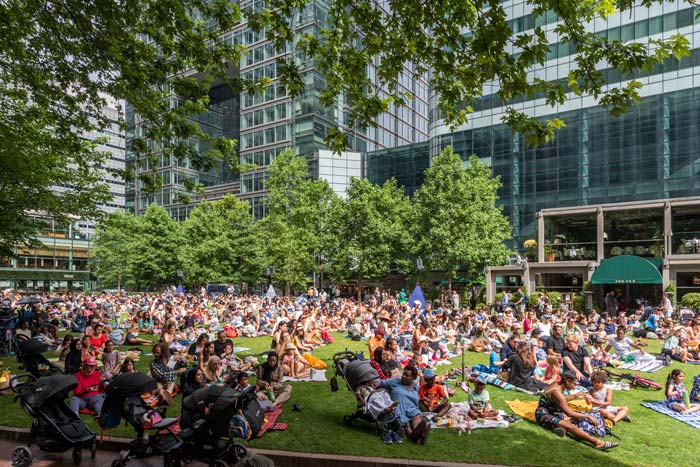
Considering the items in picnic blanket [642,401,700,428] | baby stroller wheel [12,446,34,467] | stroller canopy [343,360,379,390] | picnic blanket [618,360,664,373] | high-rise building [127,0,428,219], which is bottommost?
picnic blanket [618,360,664,373]

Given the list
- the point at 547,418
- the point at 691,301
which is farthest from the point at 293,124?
the point at 547,418

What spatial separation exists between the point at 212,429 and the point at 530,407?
255 inches

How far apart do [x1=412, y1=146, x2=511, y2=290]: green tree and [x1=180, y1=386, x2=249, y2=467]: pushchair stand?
3088 cm

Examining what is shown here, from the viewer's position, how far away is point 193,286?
5578 cm

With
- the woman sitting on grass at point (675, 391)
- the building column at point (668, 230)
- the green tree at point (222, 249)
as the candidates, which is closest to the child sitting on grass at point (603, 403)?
the woman sitting on grass at point (675, 391)

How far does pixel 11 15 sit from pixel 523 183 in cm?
4518

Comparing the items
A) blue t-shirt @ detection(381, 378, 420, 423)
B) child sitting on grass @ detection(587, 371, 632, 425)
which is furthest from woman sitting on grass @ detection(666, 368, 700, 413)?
blue t-shirt @ detection(381, 378, 420, 423)

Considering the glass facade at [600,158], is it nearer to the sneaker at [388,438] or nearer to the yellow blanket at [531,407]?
the yellow blanket at [531,407]

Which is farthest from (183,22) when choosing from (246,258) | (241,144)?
(241,144)

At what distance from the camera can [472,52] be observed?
6668 mm

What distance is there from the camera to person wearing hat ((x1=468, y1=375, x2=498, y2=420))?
8758 millimetres

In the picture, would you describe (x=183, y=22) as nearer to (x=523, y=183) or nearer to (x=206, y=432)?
(x=206, y=432)

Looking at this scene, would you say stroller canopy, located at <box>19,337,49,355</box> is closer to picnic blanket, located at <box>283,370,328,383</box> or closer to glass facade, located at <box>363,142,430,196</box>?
picnic blanket, located at <box>283,370,328,383</box>

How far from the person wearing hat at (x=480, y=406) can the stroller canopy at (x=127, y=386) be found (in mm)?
5797
